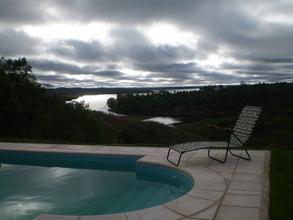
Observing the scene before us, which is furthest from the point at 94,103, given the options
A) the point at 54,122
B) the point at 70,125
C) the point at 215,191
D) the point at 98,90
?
the point at 215,191

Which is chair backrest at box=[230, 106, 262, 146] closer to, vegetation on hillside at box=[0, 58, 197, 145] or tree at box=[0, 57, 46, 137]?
vegetation on hillside at box=[0, 58, 197, 145]

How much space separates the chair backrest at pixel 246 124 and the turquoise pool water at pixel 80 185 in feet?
4.55

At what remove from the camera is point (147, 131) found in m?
19.0

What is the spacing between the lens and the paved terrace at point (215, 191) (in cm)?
269

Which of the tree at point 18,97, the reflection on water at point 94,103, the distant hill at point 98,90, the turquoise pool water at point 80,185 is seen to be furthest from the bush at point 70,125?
the distant hill at point 98,90

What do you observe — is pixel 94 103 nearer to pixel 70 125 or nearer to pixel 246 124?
pixel 70 125

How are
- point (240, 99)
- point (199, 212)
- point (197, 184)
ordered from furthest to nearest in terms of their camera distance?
point (240, 99), point (197, 184), point (199, 212)

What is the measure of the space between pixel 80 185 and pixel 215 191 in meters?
2.44

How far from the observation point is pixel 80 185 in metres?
4.64

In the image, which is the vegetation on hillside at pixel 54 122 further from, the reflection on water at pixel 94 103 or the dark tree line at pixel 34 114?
the reflection on water at pixel 94 103

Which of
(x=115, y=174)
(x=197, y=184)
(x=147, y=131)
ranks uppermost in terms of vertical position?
(x=197, y=184)

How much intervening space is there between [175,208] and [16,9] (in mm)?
7755

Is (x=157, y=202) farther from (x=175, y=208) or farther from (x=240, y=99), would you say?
(x=240, y=99)

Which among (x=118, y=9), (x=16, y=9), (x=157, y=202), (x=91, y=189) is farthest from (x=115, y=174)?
(x=16, y=9)
